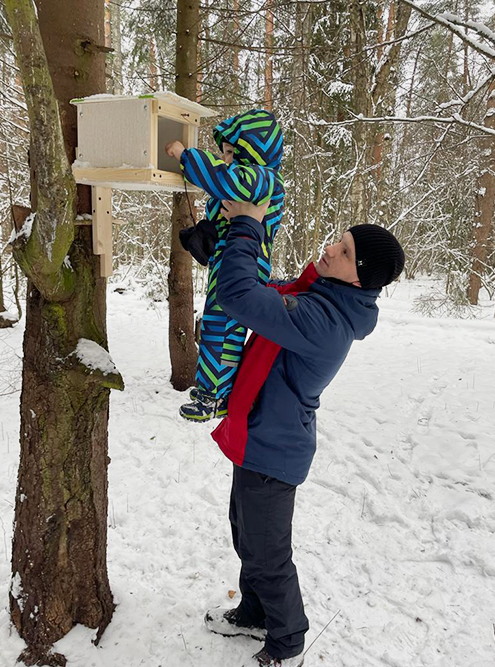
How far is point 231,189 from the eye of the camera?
5.01 feet

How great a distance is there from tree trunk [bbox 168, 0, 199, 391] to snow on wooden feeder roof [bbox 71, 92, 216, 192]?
271cm

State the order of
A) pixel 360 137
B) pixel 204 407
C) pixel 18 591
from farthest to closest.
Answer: pixel 360 137, pixel 18 591, pixel 204 407

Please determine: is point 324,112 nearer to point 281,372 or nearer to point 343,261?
point 343,261

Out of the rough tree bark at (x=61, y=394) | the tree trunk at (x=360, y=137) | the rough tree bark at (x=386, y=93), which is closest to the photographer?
the rough tree bark at (x=61, y=394)

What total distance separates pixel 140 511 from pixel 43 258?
224 centimetres

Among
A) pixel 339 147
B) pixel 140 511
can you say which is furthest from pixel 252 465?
pixel 339 147

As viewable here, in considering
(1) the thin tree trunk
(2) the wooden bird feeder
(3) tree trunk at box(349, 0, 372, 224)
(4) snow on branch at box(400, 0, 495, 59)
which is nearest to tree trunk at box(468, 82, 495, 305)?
(3) tree trunk at box(349, 0, 372, 224)

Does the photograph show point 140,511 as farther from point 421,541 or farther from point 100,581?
point 421,541

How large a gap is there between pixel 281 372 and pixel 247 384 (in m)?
0.14

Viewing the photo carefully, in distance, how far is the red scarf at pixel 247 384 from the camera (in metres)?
1.69

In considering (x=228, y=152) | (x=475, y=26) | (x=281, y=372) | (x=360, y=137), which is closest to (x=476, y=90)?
(x=475, y=26)

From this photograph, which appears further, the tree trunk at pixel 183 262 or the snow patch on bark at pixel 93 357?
the tree trunk at pixel 183 262

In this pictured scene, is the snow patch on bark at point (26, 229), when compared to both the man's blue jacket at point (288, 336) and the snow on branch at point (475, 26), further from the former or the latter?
the snow on branch at point (475, 26)

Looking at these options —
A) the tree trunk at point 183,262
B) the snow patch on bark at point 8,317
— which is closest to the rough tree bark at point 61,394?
the tree trunk at point 183,262
